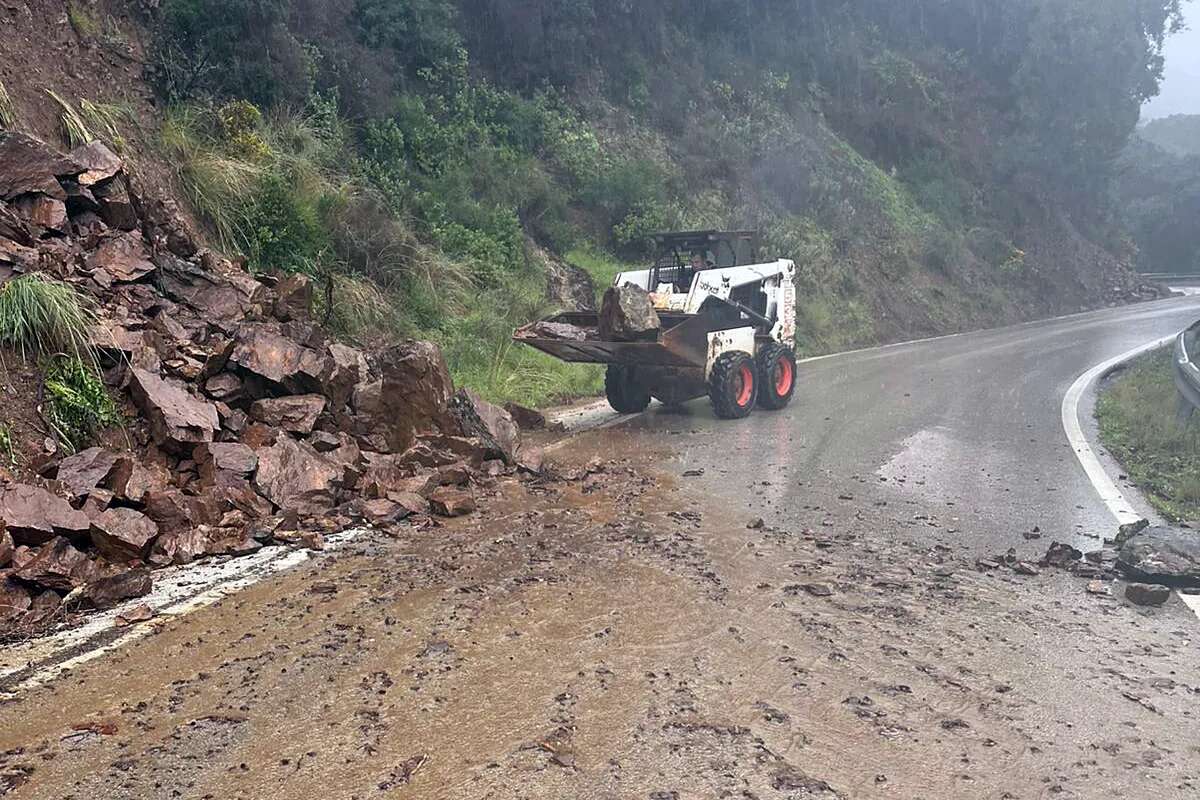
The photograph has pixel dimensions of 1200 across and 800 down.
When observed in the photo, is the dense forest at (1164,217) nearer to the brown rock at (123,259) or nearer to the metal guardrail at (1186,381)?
the metal guardrail at (1186,381)

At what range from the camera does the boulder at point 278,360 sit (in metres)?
8.45

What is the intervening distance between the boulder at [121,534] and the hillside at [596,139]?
638 centimetres

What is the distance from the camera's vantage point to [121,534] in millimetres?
6117

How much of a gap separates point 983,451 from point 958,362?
29.6 feet

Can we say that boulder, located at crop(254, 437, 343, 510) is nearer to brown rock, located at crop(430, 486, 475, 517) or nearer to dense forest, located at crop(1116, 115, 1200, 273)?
brown rock, located at crop(430, 486, 475, 517)

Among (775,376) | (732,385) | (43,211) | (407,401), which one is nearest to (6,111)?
(43,211)

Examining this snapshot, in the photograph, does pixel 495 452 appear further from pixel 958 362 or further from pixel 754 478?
pixel 958 362

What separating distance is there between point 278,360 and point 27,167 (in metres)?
2.79

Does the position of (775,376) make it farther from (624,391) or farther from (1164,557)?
(1164,557)

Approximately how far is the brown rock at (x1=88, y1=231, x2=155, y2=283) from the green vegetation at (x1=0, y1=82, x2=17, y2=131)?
201 cm

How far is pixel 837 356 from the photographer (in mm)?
21438

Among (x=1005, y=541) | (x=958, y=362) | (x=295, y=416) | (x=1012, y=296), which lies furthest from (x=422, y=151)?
(x=1012, y=296)

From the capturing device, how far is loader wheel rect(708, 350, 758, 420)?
40.8 feet

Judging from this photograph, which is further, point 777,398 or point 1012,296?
point 1012,296
